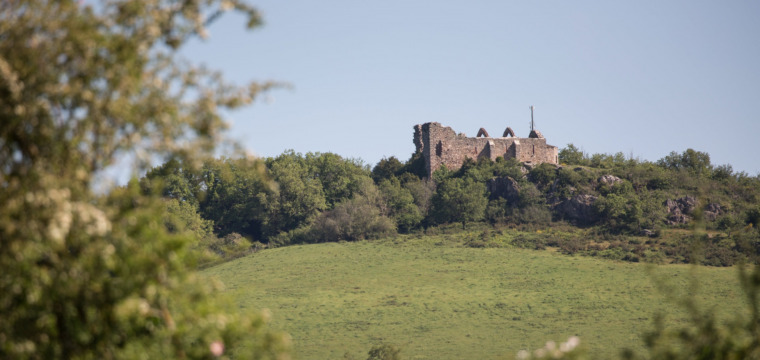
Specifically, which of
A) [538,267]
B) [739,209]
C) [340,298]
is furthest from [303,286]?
[739,209]

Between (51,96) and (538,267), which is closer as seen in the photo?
(51,96)

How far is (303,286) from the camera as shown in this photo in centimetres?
6406

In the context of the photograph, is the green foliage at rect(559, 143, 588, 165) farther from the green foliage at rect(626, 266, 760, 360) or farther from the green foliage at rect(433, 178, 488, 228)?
the green foliage at rect(626, 266, 760, 360)

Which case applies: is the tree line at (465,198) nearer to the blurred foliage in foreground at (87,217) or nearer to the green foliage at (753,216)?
the green foliage at (753,216)

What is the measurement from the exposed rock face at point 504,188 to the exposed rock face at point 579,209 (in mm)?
3793

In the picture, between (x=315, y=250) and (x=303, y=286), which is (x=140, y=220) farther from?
(x=315, y=250)

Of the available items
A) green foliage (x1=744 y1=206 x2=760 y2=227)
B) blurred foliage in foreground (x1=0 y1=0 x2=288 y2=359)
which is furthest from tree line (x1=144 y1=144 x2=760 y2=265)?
blurred foliage in foreground (x1=0 y1=0 x2=288 y2=359)

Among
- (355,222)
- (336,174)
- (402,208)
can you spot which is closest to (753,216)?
(402,208)

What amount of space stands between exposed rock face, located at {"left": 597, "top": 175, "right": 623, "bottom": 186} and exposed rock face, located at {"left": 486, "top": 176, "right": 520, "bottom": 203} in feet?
23.5

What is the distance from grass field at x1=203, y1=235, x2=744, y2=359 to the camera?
4947 cm

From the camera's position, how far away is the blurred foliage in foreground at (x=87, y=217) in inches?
260

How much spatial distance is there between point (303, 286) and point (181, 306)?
5753 cm

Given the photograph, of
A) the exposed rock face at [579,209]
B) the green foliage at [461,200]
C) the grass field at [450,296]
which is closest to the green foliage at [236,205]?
the grass field at [450,296]

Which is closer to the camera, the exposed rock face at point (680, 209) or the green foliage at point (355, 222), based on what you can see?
the exposed rock face at point (680, 209)
